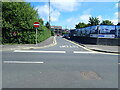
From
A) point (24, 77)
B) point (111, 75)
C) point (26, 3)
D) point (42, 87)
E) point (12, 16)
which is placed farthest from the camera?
point (26, 3)

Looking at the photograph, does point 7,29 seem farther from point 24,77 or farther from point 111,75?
point 111,75

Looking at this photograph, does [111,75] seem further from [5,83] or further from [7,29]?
[7,29]

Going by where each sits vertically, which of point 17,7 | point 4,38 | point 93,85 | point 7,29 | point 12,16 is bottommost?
point 93,85

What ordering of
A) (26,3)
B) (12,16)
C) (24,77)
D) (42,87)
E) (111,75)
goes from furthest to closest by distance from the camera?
(26,3), (12,16), (111,75), (24,77), (42,87)

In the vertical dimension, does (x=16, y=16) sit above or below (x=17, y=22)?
above

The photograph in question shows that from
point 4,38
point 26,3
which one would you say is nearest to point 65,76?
point 4,38

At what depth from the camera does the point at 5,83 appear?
12.9 feet

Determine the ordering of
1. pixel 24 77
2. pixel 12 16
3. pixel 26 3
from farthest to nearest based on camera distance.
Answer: pixel 26 3 → pixel 12 16 → pixel 24 77

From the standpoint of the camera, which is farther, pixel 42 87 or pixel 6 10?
pixel 6 10

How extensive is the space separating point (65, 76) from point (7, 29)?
13700 millimetres

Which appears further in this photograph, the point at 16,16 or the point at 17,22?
the point at 17,22

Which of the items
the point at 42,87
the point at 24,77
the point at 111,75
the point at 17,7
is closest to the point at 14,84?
the point at 24,77

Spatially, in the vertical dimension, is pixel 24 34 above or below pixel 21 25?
below

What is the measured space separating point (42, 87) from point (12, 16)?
14.2 meters
